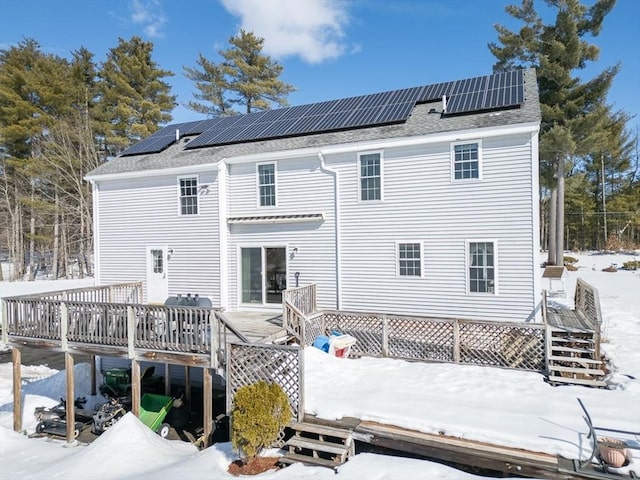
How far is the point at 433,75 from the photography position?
21.4m

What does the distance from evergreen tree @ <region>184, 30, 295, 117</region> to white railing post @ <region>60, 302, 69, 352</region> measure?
2422 centimetres

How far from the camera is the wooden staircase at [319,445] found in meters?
5.48

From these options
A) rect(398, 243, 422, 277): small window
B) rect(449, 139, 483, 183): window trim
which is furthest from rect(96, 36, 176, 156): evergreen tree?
rect(449, 139, 483, 183): window trim

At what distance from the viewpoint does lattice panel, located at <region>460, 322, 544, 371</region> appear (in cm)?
841

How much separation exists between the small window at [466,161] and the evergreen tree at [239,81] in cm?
2276

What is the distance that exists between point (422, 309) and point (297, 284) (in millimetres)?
3663

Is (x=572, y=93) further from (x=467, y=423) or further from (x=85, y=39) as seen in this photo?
(x=85, y=39)

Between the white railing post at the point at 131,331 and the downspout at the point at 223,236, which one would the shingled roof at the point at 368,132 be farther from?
the white railing post at the point at 131,331

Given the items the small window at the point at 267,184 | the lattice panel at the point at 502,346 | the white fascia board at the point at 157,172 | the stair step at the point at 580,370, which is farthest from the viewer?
the white fascia board at the point at 157,172

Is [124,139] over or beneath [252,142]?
over

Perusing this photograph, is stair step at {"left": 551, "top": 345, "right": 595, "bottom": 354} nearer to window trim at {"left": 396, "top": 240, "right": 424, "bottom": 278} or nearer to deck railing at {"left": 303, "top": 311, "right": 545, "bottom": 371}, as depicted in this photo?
deck railing at {"left": 303, "top": 311, "right": 545, "bottom": 371}

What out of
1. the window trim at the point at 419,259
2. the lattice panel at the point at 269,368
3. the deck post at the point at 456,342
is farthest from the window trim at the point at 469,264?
the lattice panel at the point at 269,368

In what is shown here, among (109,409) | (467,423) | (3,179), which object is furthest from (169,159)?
(3,179)

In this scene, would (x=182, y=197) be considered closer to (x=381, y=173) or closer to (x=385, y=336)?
(x=381, y=173)
